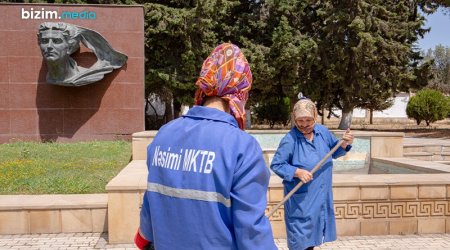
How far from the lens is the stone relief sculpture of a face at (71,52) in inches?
464

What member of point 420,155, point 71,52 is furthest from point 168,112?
point 420,155

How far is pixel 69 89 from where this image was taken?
42.8 ft

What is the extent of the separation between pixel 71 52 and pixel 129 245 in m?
8.29

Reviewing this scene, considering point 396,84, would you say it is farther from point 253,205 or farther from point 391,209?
point 253,205

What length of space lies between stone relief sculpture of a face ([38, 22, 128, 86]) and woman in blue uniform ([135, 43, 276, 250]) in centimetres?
1072

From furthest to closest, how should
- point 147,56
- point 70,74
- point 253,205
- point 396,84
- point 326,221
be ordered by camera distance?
point 396,84 < point 147,56 < point 70,74 < point 326,221 < point 253,205

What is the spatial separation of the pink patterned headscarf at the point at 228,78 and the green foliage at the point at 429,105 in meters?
29.5

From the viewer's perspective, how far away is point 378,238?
5359 mm

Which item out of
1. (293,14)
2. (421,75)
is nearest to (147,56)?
(293,14)

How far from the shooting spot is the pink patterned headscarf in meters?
1.88

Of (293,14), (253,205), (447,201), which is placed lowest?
(447,201)

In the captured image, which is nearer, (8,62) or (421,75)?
(8,62)

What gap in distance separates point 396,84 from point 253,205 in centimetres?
2368

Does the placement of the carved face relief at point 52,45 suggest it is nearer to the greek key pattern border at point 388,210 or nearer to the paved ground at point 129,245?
the paved ground at point 129,245
